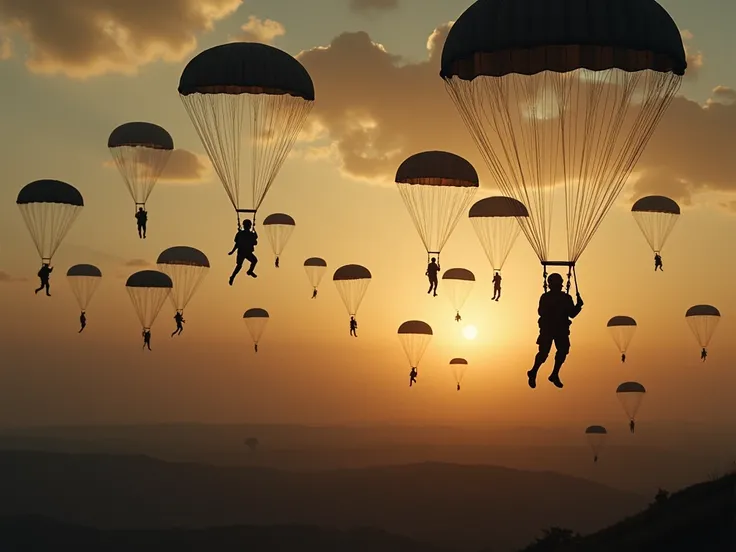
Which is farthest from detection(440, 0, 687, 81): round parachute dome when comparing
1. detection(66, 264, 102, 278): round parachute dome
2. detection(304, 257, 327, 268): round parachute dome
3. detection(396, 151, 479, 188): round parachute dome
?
detection(304, 257, 327, 268): round parachute dome

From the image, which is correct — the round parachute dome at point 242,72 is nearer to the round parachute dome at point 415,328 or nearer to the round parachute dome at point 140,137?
the round parachute dome at point 140,137

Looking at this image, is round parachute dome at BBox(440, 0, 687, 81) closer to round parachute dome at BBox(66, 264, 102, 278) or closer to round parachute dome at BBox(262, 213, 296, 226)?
round parachute dome at BBox(66, 264, 102, 278)

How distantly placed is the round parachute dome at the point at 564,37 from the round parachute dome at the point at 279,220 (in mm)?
46736

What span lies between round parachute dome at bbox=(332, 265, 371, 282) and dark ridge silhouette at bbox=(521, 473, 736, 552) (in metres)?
22.4

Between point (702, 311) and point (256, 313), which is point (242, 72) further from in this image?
point (702, 311)

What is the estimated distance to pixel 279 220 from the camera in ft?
253

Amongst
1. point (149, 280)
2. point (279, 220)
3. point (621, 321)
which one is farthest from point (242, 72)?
point (621, 321)

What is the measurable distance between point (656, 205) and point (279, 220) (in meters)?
28.4

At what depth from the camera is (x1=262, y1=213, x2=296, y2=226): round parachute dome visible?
253ft

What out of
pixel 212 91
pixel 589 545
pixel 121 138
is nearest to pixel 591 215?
pixel 212 91

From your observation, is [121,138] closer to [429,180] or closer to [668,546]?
[429,180]

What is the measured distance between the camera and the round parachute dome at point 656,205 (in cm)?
6450

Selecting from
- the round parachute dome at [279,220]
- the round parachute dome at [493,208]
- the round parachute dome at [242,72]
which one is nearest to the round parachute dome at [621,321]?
the round parachute dome at [493,208]

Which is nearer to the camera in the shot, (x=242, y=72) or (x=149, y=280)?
(x=242, y=72)
